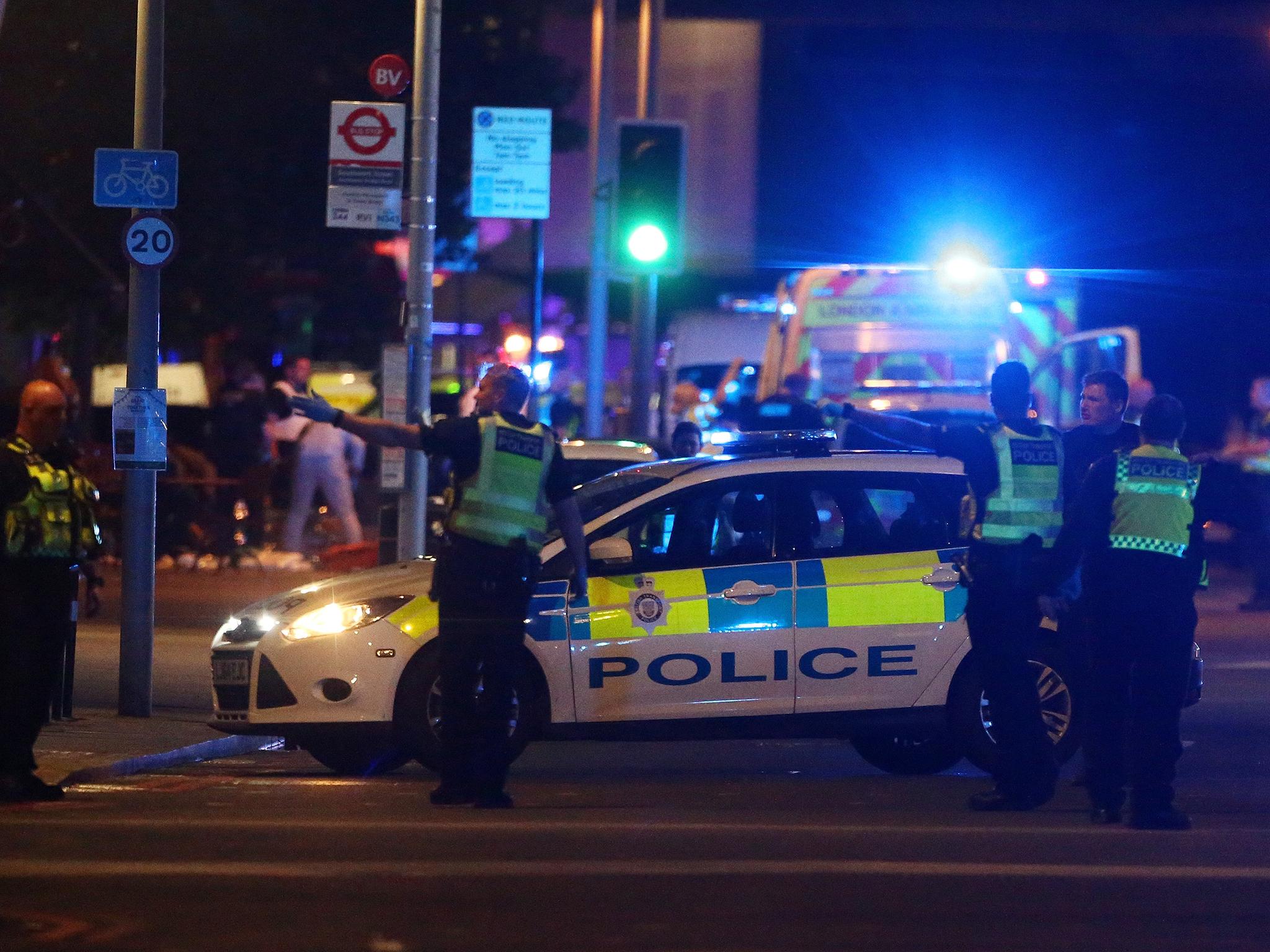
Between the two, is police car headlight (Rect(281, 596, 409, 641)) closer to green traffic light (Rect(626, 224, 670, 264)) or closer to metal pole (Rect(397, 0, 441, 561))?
metal pole (Rect(397, 0, 441, 561))

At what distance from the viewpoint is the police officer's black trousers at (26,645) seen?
793cm

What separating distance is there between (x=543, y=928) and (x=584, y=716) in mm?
2851

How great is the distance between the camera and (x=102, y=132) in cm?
2398

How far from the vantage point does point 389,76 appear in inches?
526

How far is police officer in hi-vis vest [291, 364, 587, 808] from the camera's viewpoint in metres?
7.84

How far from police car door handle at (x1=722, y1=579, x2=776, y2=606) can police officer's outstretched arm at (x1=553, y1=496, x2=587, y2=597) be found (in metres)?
0.88

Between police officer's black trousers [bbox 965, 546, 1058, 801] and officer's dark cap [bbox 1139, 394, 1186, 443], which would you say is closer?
officer's dark cap [bbox 1139, 394, 1186, 443]

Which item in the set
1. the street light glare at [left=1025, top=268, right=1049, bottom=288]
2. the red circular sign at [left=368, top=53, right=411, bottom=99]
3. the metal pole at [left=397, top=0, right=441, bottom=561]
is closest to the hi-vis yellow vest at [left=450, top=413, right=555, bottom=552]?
the metal pole at [left=397, top=0, right=441, bottom=561]

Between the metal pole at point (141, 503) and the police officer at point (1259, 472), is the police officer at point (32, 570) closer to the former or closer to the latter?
the metal pole at point (141, 503)

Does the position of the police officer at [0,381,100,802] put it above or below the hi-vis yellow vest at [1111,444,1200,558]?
below

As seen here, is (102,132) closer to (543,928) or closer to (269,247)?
(269,247)

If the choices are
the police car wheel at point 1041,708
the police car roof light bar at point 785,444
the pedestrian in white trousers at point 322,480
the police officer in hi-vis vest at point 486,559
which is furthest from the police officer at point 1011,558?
the pedestrian in white trousers at point 322,480

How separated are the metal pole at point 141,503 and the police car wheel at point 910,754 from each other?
3.85 metres

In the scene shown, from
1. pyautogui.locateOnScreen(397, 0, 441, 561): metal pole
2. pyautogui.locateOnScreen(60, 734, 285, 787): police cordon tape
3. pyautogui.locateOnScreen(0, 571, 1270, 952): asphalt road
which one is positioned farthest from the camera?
pyautogui.locateOnScreen(397, 0, 441, 561): metal pole
